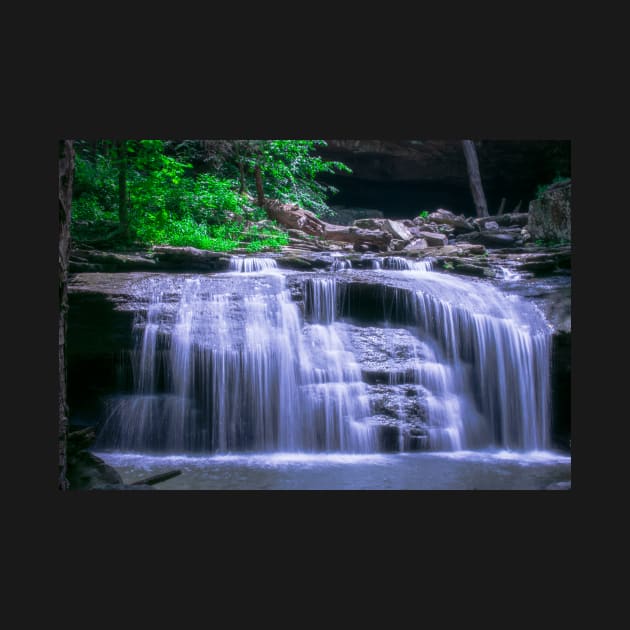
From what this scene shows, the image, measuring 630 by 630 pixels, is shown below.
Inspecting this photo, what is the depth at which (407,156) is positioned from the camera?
292 inches

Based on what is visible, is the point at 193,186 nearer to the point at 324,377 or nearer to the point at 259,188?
the point at 259,188

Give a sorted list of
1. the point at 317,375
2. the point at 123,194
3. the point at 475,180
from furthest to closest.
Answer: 1. the point at 475,180
2. the point at 123,194
3. the point at 317,375

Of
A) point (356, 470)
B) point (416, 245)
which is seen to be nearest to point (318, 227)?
point (416, 245)

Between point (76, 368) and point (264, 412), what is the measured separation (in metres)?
1.86

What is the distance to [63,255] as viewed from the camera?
3.91 metres

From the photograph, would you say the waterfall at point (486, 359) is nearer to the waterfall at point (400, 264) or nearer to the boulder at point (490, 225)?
the waterfall at point (400, 264)

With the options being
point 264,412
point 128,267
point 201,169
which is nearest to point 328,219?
point 201,169

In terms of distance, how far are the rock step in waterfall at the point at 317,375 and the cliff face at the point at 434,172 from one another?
161 centimetres

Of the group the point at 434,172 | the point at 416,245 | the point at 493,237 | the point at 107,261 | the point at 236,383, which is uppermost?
the point at 434,172

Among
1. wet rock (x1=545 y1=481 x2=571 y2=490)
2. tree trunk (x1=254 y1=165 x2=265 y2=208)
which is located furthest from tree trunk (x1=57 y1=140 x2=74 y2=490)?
wet rock (x1=545 y1=481 x2=571 y2=490)

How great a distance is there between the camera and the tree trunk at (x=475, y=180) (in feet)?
22.3

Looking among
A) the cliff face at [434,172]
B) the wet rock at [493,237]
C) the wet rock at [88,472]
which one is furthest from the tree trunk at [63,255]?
the wet rock at [493,237]

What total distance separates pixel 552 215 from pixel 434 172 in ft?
7.40

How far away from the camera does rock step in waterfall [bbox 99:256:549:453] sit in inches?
208
